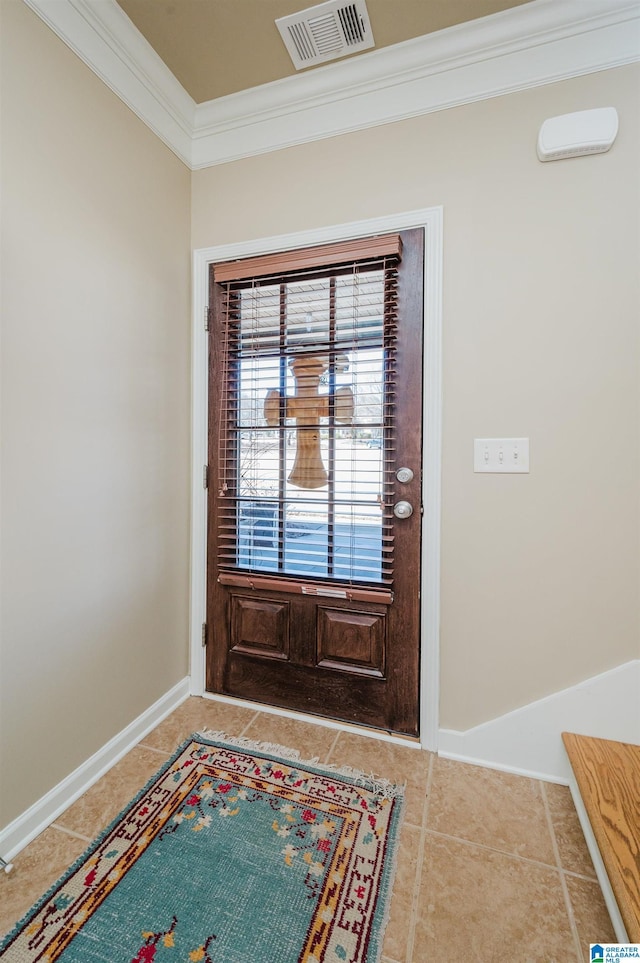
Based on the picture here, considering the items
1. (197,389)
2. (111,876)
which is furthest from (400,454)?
(111,876)

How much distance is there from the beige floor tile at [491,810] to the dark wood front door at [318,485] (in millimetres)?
248

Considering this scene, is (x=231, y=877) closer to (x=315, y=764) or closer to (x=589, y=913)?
(x=315, y=764)

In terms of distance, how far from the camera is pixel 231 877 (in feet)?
3.93

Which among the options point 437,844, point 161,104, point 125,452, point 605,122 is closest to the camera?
point 437,844

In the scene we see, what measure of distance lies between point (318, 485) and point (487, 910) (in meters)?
1.40

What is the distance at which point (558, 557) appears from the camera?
1.56m

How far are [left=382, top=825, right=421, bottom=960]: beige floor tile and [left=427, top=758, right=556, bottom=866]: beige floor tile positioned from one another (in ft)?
0.32

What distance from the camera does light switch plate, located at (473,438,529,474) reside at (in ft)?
5.20

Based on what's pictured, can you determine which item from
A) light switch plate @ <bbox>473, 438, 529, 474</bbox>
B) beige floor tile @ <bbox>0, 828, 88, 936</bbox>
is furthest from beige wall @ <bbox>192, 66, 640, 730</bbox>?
beige floor tile @ <bbox>0, 828, 88, 936</bbox>

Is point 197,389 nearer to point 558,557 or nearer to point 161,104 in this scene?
point 161,104

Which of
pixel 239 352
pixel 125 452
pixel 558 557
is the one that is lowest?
pixel 558 557

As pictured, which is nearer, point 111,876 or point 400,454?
point 111,876

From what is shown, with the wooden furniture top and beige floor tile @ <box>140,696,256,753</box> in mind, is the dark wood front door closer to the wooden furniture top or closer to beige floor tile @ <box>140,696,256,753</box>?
beige floor tile @ <box>140,696,256,753</box>

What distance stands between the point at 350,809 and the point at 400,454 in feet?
4.18
